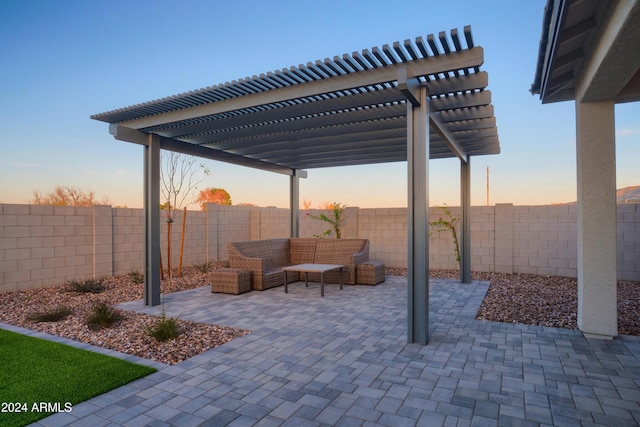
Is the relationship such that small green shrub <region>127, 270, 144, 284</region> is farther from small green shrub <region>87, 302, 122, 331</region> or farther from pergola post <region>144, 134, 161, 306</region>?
small green shrub <region>87, 302, 122, 331</region>

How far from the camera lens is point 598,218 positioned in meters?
3.89

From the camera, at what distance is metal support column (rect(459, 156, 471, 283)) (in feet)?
24.2

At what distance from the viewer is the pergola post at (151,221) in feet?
18.1

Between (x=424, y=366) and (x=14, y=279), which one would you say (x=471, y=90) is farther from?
(x=14, y=279)

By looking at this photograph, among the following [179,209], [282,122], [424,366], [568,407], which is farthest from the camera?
[179,209]

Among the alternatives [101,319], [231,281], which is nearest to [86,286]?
[101,319]

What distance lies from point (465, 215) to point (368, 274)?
7.71 feet

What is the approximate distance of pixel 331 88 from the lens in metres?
3.97

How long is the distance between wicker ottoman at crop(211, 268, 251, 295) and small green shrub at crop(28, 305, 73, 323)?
2.28 m

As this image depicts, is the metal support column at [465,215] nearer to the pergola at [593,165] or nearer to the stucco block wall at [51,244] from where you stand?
the pergola at [593,165]

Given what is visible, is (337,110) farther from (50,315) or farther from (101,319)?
(50,315)

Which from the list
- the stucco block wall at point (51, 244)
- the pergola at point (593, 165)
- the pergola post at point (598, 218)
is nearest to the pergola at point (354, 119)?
the pergola at point (593, 165)

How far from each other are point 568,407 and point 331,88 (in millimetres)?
3470

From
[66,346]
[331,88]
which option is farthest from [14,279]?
[331,88]
